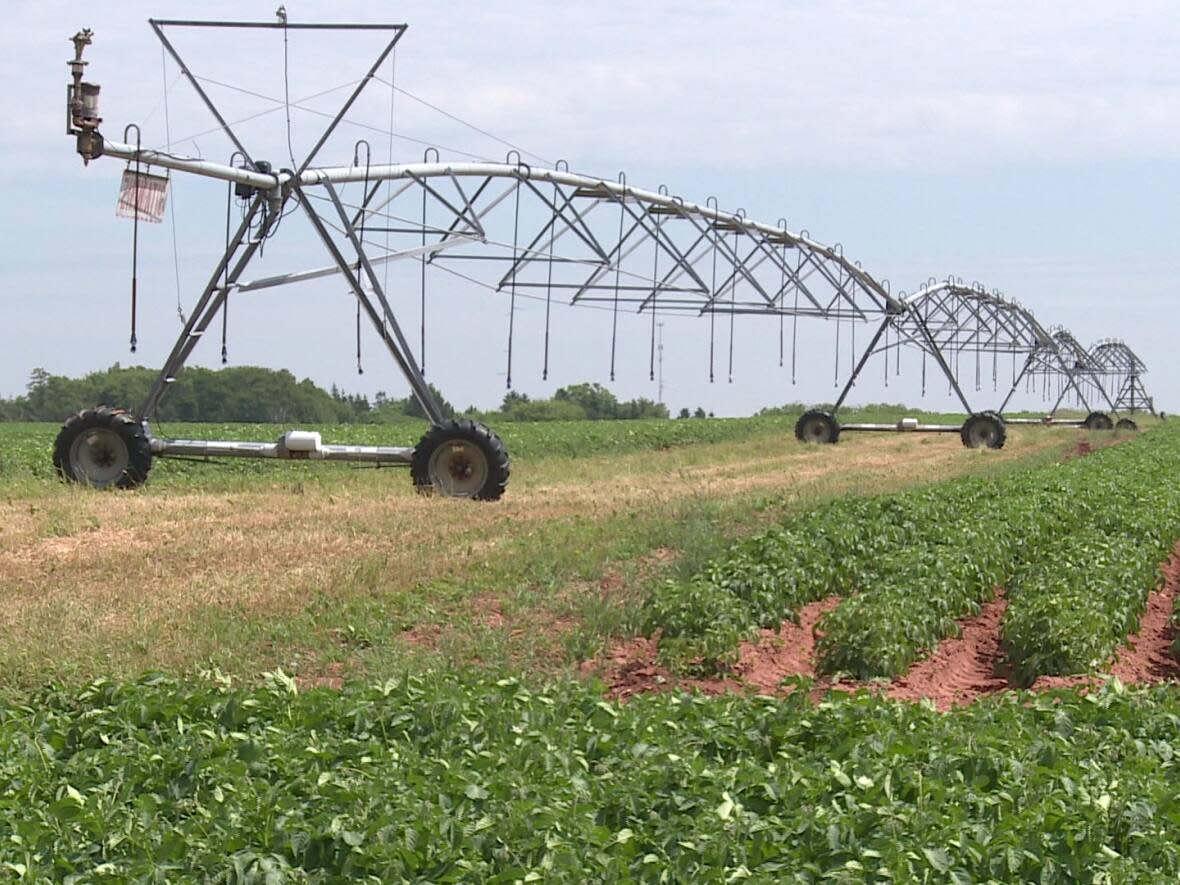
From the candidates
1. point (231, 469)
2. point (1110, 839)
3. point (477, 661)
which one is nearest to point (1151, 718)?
point (1110, 839)

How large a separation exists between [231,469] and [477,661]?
17.1 m

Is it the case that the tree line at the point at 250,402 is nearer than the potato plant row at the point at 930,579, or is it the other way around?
the potato plant row at the point at 930,579

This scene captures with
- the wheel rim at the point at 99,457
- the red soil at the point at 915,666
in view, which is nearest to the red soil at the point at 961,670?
the red soil at the point at 915,666

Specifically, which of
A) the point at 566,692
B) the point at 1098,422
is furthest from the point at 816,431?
the point at 566,692

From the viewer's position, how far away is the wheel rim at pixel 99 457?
1897 centimetres

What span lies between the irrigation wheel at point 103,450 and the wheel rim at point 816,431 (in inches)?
953

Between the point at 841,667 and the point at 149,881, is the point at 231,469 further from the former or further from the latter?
the point at 149,881

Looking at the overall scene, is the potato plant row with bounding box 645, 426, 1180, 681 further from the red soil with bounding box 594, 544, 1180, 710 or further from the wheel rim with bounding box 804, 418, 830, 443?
the wheel rim with bounding box 804, 418, 830, 443

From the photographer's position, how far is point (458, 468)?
61.9ft

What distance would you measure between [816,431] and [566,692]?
3313 cm

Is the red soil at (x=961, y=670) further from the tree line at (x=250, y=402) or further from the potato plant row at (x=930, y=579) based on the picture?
the tree line at (x=250, y=402)

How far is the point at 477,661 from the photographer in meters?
10.5

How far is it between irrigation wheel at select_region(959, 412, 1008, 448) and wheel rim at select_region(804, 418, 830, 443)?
336 centimetres

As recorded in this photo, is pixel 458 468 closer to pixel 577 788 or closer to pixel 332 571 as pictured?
pixel 332 571
